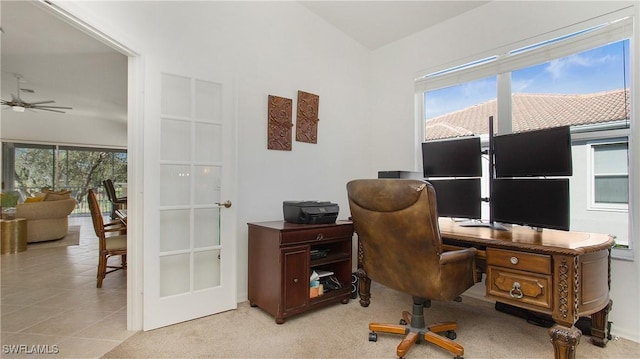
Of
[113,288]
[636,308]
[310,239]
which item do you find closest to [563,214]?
[636,308]

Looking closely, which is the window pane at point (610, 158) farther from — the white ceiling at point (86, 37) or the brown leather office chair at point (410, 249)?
the white ceiling at point (86, 37)

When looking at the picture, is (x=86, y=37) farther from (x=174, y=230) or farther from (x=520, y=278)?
(x=520, y=278)

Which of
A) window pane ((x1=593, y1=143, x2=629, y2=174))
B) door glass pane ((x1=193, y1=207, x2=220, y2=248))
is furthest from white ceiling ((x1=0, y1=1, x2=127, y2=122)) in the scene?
window pane ((x1=593, y1=143, x2=629, y2=174))

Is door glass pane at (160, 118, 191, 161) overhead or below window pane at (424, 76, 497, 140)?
below

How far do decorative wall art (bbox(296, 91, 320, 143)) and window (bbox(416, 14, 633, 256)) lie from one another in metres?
1.68

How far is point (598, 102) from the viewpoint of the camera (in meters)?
2.28

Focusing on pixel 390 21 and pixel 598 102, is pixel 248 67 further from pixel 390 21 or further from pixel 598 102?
pixel 598 102

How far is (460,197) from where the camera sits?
2340 millimetres

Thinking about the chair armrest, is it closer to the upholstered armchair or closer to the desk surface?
the desk surface

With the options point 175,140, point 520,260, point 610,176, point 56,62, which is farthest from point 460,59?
point 56,62

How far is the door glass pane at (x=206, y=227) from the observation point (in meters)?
2.36

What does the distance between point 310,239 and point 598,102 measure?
8.14ft

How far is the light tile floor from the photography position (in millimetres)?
1866

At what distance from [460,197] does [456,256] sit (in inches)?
32.2
